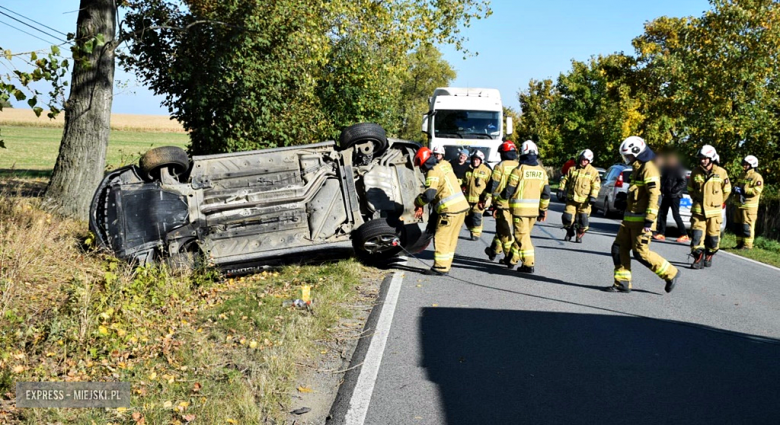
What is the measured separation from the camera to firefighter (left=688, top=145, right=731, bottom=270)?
11.1 meters

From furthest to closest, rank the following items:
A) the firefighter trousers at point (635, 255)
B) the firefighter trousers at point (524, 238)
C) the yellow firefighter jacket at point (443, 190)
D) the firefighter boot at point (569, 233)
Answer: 1. the firefighter boot at point (569, 233)
2. the firefighter trousers at point (524, 238)
3. the yellow firefighter jacket at point (443, 190)
4. the firefighter trousers at point (635, 255)

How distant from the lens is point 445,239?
9.37 m

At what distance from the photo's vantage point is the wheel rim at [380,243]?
29.6ft

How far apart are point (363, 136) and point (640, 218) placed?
3.78m

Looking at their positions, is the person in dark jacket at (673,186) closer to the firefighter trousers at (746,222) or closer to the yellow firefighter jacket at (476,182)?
the firefighter trousers at (746,222)

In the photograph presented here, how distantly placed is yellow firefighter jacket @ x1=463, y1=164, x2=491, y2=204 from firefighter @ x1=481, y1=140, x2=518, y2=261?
1.36 metres

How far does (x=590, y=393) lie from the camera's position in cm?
496

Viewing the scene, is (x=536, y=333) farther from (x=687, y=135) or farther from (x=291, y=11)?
(x=687, y=135)

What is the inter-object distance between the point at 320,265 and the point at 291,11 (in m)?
6.04

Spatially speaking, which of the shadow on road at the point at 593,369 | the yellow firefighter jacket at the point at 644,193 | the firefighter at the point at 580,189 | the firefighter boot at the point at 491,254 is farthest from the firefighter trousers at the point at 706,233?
the shadow on road at the point at 593,369

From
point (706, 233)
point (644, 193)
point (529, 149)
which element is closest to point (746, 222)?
point (706, 233)

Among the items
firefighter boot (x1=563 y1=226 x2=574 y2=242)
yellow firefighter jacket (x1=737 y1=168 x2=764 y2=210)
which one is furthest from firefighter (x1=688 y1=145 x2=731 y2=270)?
firefighter boot (x1=563 y1=226 x2=574 y2=242)

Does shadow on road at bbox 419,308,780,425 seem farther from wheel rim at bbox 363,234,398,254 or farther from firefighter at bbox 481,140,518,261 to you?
firefighter at bbox 481,140,518,261

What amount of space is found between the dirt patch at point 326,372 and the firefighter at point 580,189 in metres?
7.05
